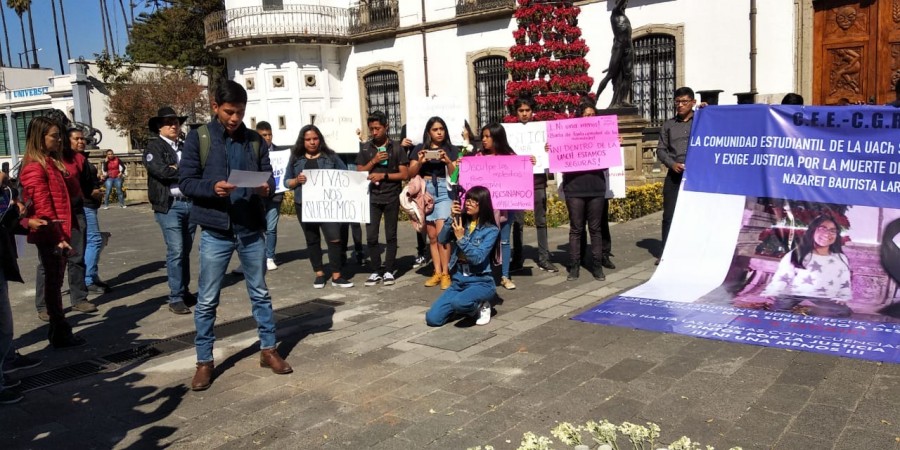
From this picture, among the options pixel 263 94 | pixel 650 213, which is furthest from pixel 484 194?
pixel 263 94

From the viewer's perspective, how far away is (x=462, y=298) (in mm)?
6023

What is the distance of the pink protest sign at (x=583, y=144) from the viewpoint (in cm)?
770

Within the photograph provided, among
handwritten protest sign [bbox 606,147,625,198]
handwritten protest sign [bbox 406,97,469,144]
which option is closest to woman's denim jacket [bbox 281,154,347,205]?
handwritten protest sign [bbox 406,97,469,144]

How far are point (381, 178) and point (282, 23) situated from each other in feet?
74.0

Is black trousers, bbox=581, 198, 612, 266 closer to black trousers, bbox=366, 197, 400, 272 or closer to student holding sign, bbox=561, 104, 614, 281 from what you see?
student holding sign, bbox=561, 104, 614, 281

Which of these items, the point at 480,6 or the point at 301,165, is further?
the point at 480,6

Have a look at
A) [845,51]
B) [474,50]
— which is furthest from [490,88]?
[845,51]

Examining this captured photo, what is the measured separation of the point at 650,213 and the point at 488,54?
527 inches

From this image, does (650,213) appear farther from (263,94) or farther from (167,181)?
(263,94)

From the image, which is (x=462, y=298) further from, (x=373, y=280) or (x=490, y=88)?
(x=490, y=88)

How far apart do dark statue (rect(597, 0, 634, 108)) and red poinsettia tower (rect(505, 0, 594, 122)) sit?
6.99 feet

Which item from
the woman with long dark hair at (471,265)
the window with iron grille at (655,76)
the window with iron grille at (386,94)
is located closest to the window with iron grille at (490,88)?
the window with iron grille at (386,94)

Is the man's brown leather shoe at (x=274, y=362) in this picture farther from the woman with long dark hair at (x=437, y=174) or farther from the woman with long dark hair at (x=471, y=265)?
the woman with long dark hair at (x=437, y=174)

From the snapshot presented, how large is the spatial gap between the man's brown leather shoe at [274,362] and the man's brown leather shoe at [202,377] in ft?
1.23
